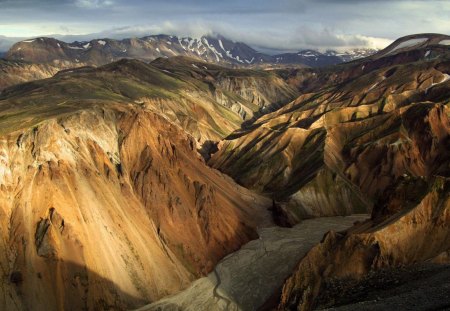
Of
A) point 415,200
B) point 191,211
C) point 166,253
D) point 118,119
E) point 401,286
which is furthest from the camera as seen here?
point 118,119

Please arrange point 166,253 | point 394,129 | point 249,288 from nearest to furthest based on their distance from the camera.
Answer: point 249,288 < point 166,253 < point 394,129

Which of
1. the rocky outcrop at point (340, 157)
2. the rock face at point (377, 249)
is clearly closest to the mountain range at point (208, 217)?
the rock face at point (377, 249)

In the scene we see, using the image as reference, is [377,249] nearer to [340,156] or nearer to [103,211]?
[103,211]

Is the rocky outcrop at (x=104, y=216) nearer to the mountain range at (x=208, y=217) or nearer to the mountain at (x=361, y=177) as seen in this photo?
the mountain range at (x=208, y=217)

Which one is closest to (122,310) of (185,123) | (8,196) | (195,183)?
(8,196)

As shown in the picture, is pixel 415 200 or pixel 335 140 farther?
pixel 335 140

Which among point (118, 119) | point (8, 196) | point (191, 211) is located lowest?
point (191, 211)

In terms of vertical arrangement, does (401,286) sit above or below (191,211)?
above

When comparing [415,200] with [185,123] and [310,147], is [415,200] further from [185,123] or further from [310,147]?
[185,123]

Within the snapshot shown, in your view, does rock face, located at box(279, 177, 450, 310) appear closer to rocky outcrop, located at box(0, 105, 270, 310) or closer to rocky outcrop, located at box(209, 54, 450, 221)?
rocky outcrop, located at box(0, 105, 270, 310)
